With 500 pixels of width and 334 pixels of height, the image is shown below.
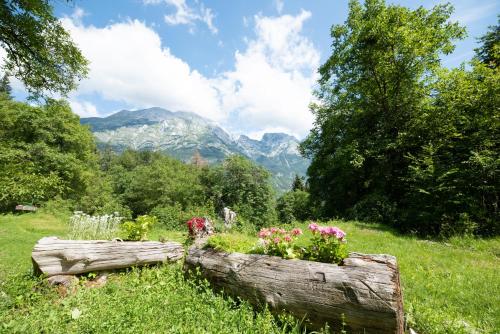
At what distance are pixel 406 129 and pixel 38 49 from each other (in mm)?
19252

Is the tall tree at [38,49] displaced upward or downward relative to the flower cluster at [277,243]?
upward

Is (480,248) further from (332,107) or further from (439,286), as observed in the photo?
(332,107)

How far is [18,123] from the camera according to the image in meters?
25.9

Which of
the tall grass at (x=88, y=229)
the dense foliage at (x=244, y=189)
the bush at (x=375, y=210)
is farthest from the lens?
the dense foliage at (x=244, y=189)

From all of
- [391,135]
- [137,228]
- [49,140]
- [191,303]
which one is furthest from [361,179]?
[49,140]

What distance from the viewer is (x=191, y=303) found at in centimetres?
477

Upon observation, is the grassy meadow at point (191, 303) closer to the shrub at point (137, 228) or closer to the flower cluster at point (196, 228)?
the shrub at point (137, 228)

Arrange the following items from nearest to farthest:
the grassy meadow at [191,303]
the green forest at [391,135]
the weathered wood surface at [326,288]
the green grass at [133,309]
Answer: the weathered wood surface at [326,288] → the green grass at [133,309] → the grassy meadow at [191,303] → the green forest at [391,135]

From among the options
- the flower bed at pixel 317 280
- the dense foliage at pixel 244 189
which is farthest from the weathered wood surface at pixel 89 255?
the dense foliage at pixel 244 189

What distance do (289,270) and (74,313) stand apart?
3744mm

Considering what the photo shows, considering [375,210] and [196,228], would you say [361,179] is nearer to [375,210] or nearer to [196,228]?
[375,210]

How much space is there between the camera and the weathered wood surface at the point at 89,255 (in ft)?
19.9

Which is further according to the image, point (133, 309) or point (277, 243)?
point (277, 243)

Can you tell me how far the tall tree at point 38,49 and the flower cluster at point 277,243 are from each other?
9.61 metres
